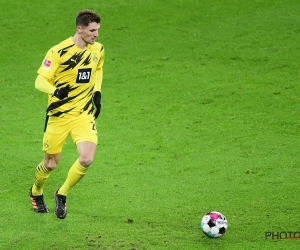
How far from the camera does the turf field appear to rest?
26.9 ft

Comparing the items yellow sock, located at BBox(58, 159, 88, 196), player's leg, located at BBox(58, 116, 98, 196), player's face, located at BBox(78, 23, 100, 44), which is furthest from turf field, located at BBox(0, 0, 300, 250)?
player's face, located at BBox(78, 23, 100, 44)

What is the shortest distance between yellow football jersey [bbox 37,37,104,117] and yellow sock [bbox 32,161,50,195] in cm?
72

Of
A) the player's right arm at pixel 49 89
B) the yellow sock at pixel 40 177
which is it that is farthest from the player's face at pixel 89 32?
the yellow sock at pixel 40 177

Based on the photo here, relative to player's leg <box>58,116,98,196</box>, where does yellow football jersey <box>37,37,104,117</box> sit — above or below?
above

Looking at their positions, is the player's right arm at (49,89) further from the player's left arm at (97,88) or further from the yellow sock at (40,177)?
the yellow sock at (40,177)

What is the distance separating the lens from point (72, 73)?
817 centimetres

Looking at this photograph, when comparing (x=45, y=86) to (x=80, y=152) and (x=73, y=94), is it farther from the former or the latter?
(x=80, y=152)

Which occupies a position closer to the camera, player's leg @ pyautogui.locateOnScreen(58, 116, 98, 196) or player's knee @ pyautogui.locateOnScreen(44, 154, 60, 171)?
player's leg @ pyautogui.locateOnScreen(58, 116, 98, 196)

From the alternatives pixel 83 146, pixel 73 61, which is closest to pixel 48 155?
pixel 83 146

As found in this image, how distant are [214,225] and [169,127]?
4.20m

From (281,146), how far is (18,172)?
415 cm

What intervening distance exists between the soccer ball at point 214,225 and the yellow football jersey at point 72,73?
79.5 inches

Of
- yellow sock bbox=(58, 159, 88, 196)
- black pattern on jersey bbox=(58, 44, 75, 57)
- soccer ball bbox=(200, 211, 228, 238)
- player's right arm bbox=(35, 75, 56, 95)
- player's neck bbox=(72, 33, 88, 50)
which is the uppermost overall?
player's neck bbox=(72, 33, 88, 50)

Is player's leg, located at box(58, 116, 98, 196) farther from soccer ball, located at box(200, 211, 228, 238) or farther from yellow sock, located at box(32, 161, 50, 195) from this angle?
soccer ball, located at box(200, 211, 228, 238)
